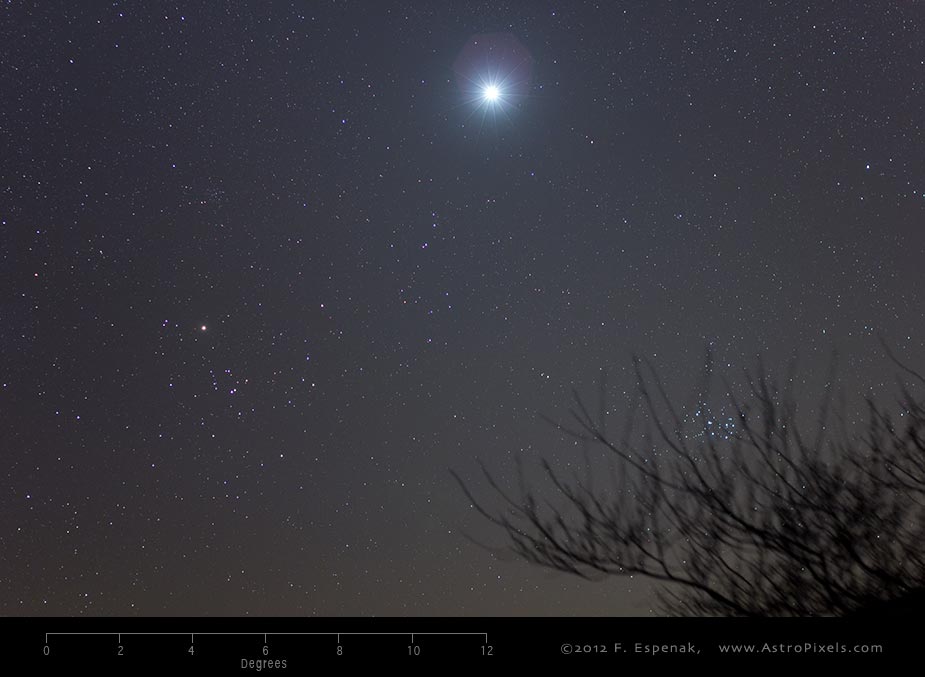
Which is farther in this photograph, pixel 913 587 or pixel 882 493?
pixel 882 493
